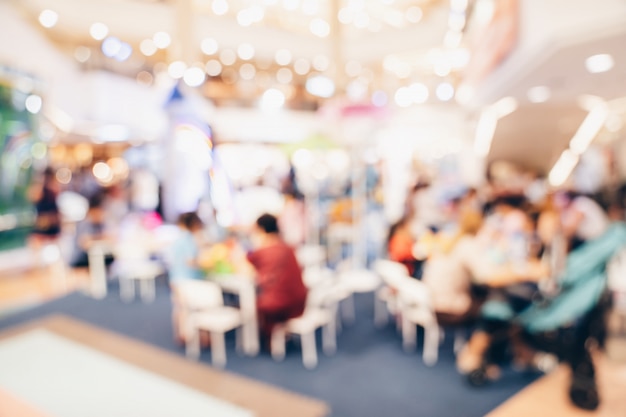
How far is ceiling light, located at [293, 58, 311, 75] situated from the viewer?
1415cm

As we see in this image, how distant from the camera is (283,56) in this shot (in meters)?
13.2

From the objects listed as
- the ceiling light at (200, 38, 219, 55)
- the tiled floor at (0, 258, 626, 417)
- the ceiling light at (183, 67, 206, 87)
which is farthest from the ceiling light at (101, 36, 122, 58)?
the tiled floor at (0, 258, 626, 417)

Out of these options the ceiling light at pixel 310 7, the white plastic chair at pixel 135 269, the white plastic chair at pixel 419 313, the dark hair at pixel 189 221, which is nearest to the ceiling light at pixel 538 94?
the white plastic chair at pixel 419 313

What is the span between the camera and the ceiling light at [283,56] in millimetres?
12779

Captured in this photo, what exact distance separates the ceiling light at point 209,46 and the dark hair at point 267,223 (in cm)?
903

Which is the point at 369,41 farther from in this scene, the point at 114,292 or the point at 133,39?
the point at 114,292

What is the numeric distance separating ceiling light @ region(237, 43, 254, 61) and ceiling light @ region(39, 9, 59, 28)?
176 inches

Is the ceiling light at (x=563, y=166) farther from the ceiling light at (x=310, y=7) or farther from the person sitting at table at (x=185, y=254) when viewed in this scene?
the ceiling light at (x=310, y=7)

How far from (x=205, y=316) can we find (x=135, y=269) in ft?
7.21

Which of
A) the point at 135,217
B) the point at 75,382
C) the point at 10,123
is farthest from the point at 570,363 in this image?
the point at 10,123

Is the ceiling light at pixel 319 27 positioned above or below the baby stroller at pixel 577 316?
above

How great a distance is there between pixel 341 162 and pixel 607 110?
10274mm

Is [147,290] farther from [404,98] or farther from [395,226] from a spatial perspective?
[404,98]

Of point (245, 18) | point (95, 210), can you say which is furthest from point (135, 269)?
point (245, 18)
